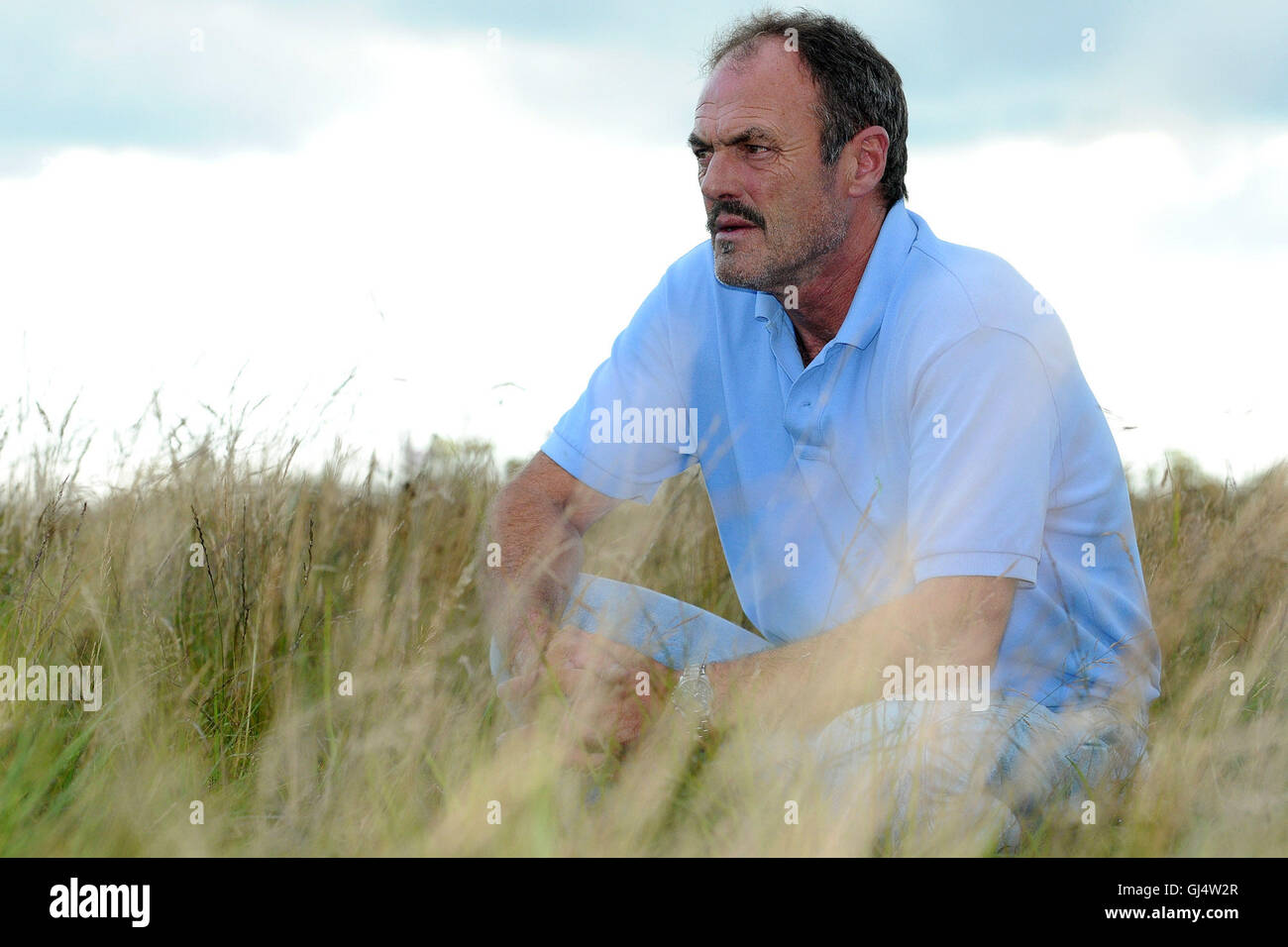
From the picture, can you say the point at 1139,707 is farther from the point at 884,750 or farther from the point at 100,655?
the point at 100,655

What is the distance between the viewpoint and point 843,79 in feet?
10.2

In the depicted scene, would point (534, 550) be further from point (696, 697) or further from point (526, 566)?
point (696, 697)

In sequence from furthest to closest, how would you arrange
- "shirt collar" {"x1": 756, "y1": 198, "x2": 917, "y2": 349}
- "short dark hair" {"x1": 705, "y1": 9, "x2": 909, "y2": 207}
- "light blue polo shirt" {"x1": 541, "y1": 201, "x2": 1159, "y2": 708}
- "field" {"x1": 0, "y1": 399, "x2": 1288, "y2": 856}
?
"short dark hair" {"x1": 705, "y1": 9, "x2": 909, "y2": 207} < "shirt collar" {"x1": 756, "y1": 198, "x2": 917, "y2": 349} < "light blue polo shirt" {"x1": 541, "y1": 201, "x2": 1159, "y2": 708} < "field" {"x1": 0, "y1": 399, "x2": 1288, "y2": 856}

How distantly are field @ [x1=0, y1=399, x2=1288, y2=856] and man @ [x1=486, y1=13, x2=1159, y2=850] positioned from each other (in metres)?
0.15

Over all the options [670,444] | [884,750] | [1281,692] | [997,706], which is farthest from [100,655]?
[1281,692]

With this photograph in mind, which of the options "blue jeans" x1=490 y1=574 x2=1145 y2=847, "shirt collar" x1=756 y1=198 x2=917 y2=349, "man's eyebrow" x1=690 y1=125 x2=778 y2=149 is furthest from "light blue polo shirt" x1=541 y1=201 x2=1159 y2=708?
"man's eyebrow" x1=690 y1=125 x2=778 y2=149

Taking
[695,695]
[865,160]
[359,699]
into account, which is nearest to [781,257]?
[865,160]

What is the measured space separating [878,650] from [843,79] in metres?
1.55

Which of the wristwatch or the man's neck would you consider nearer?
the wristwatch

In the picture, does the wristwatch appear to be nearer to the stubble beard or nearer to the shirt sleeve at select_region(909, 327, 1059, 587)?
the shirt sleeve at select_region(909, 327, 1059, 587)

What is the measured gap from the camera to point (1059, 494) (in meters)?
2.71

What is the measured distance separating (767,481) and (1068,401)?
77cm

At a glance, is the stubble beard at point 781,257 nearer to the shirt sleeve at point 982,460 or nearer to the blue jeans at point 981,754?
the shirt sleeve at point 982,460

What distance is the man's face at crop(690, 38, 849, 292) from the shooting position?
2967mm
